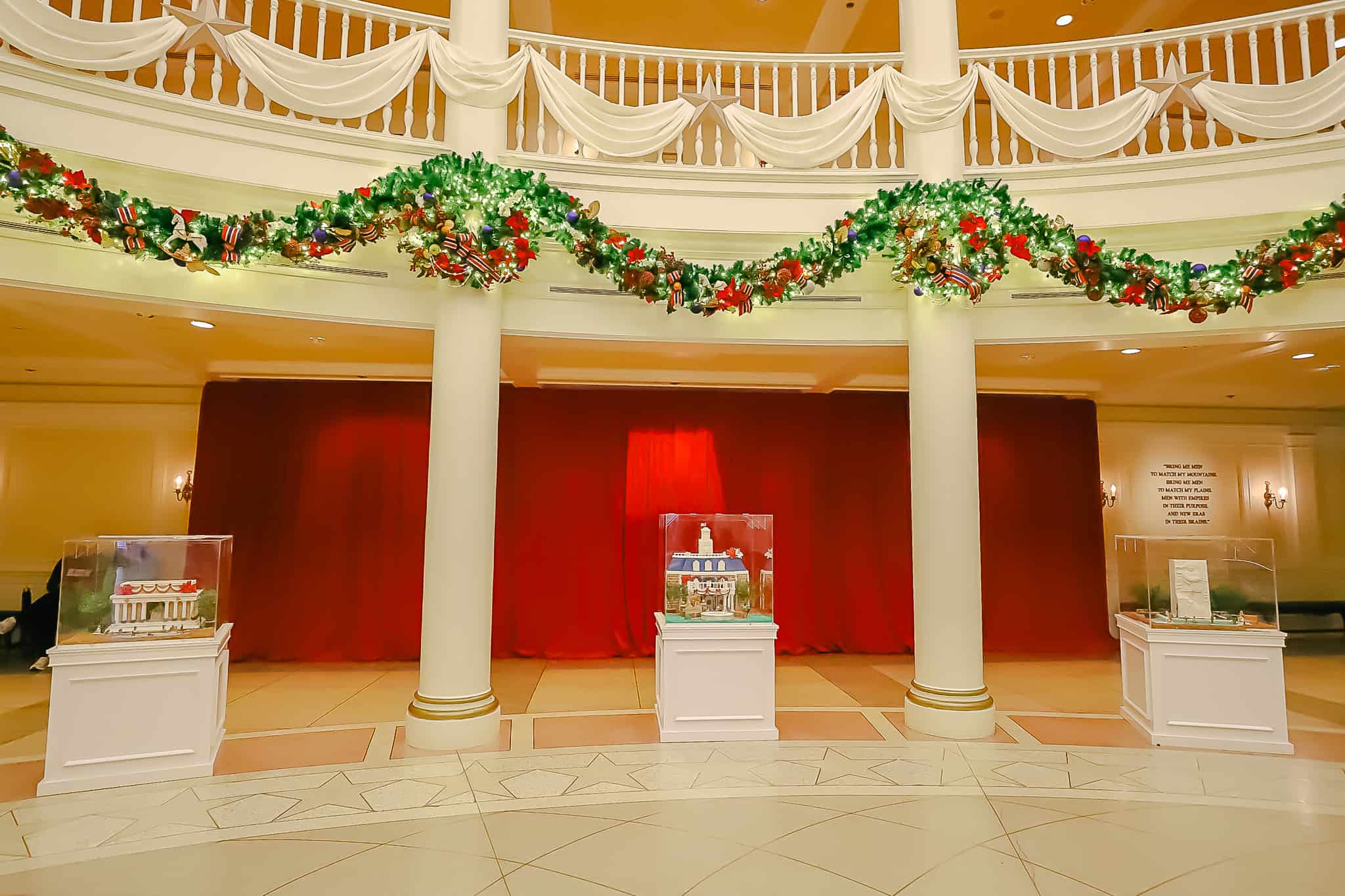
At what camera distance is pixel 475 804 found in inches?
154

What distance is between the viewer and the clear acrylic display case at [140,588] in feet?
13.4

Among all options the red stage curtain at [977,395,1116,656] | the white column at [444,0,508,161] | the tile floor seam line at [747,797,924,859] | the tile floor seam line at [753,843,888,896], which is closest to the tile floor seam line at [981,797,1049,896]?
the tile floor seam line at [747,797,924,859]

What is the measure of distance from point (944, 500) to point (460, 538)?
3.36m

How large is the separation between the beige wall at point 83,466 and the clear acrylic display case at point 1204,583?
9.50 metres

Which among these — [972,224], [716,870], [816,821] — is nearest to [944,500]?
[972,224]

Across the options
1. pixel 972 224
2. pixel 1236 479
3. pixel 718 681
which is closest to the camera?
pixel 972 224

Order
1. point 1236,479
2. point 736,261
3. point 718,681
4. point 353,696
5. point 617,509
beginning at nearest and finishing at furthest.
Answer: point 718,681
point 736,261
point 353,696
point 617,509
point 1236,479

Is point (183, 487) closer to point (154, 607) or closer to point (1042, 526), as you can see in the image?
point (154, 607)

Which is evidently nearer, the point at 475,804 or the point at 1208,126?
the point at 475,804

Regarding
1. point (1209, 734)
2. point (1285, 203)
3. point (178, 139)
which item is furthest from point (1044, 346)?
point (178, 139)

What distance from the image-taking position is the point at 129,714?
410cm

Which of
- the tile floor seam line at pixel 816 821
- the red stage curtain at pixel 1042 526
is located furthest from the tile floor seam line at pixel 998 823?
the red stage curtain at pixel 1042 526

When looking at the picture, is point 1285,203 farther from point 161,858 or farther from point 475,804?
point 161,858

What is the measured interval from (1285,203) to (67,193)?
763 cm
